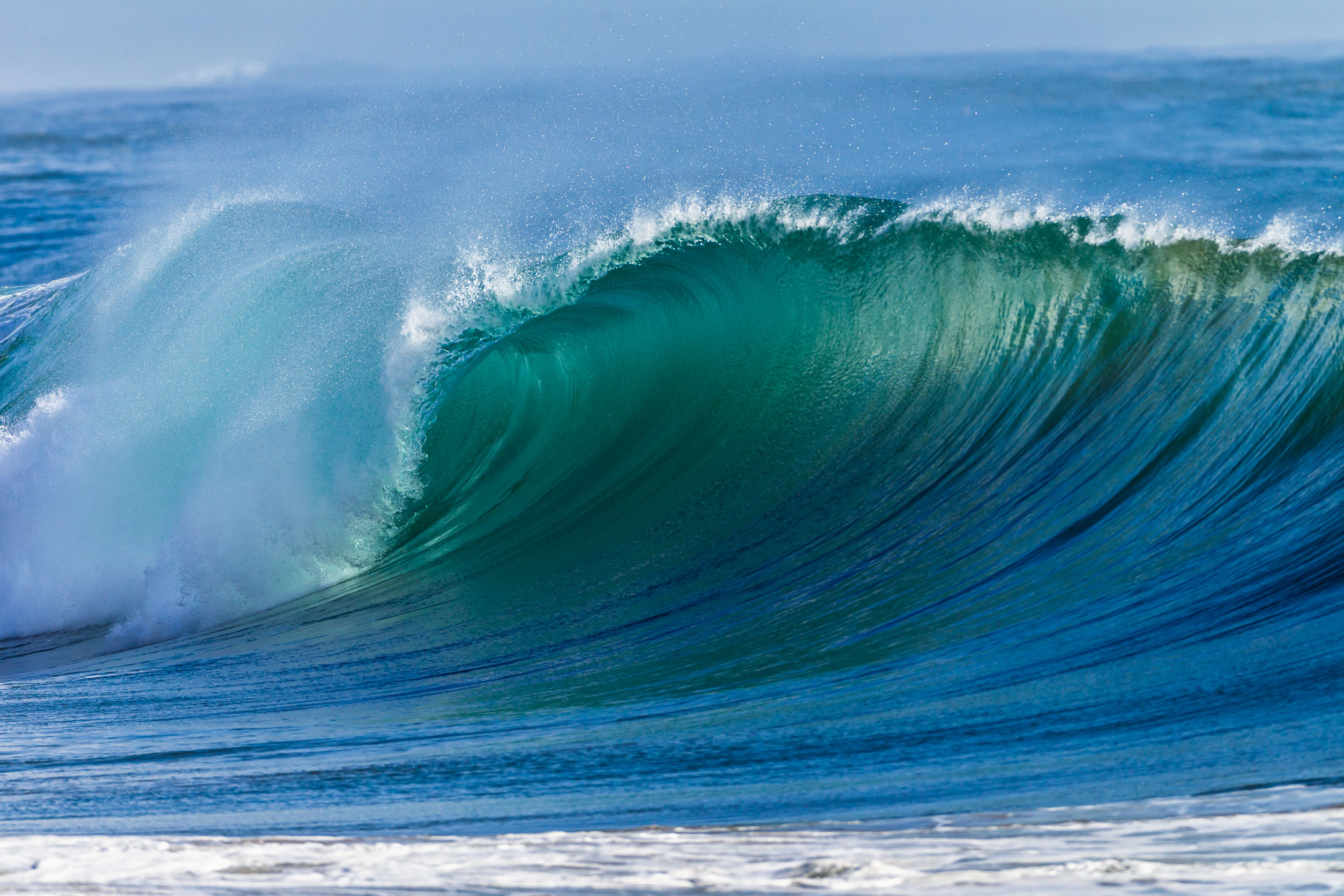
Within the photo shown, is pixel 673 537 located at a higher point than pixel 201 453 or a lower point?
lower

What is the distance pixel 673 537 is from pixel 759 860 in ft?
12.4

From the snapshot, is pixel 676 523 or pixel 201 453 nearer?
pixel 676 523

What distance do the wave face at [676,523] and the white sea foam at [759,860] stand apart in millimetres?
406

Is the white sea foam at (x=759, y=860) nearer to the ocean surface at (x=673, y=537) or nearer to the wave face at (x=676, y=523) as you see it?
the ocean surface at (x=673, y=537)

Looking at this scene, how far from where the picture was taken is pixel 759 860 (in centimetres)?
194

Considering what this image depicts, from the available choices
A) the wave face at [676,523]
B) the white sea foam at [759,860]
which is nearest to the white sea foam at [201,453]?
the wave face at [676,523]

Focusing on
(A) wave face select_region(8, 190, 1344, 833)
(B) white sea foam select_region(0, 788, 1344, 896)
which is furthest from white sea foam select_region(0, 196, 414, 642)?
(B) white sea foam select_region(0, 788, 1344, 896)

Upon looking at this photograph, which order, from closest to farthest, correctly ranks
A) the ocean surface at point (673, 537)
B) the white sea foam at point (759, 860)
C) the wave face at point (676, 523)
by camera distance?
the white sea foam at point (759, 860) → the ocean surface at point (673, 537) → the wave face at point (676, 523)

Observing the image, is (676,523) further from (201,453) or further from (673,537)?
(201,453)

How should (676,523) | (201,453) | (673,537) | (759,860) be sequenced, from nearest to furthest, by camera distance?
(759,860) → (673,537) → (676,523) → (201,453)

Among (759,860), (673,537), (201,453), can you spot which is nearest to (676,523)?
(673,537)

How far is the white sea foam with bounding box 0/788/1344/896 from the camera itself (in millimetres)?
1762

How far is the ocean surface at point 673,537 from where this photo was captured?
7.94 feet

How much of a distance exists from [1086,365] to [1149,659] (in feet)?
10.1
